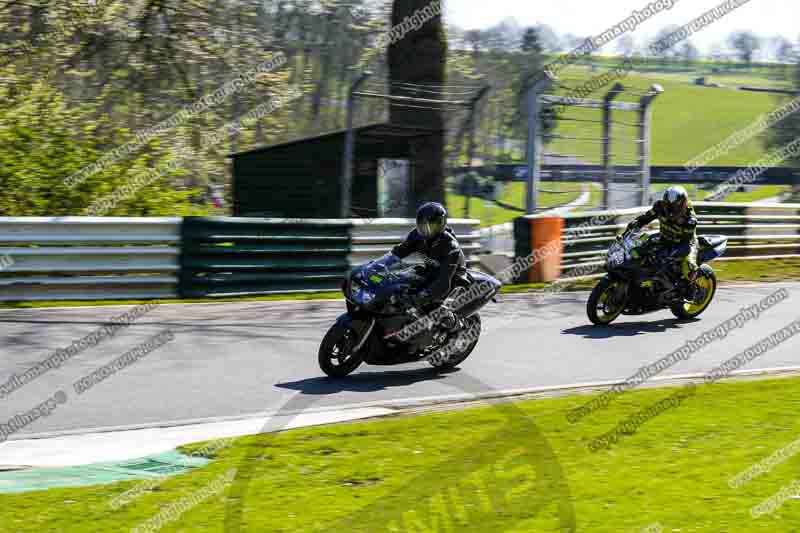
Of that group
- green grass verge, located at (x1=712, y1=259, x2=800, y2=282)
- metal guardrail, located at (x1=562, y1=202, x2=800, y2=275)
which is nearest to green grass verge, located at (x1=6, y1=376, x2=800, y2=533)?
metal guardrail, located at (x1=562, y1=202, x2=800, y2=275)

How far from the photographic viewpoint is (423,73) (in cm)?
1888

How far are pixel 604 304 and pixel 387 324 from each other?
4.37 m

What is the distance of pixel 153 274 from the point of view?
46.4 ft

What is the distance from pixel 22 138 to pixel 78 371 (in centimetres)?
688

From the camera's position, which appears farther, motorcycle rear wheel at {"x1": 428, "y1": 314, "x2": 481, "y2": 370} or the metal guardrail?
the metal guardrail

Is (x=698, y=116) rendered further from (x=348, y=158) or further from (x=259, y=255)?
(x=259, y=255)

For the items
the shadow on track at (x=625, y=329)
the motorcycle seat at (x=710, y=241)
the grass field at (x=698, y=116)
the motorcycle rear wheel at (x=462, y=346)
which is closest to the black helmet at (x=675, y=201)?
the motorcycle seat at (x=710, y=241)

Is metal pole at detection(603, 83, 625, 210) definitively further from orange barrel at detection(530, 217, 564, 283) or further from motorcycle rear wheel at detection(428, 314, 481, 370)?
motorcycle rear wheel at detection(428, 314, 481, 370)

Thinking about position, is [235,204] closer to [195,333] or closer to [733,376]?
[195,333]

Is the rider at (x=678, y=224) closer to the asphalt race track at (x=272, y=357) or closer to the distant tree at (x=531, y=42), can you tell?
the asphalt race track at (x=272, y=357)

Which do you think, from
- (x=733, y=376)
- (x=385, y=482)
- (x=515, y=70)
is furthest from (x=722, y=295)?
(x=515, y=70)

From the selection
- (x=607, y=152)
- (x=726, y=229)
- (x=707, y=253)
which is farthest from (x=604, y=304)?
(x=726, y=229)

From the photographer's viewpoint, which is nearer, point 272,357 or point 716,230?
point 272,357

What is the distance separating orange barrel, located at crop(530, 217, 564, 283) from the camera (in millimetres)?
17234
